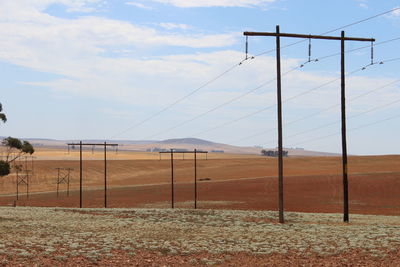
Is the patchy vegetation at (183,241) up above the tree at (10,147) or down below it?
below

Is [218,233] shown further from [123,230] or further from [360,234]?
[360,234]

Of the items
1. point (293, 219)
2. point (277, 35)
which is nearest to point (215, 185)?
point (293, 219)

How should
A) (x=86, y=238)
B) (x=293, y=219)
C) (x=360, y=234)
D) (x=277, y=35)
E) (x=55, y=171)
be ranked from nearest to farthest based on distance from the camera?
1. (x=86, y=238)
2. (x=360, y=234)
3. (x=277, y=35)
4. (x=293, y=219)
5. (x=55, y=171)

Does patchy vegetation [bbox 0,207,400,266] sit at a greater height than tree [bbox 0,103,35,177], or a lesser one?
lesser

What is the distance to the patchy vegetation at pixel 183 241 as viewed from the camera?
20.2m

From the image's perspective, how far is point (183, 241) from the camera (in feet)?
81.4

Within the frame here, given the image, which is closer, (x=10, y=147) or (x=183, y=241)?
(x=183, y=241)

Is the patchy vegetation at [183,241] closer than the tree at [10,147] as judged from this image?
Yes

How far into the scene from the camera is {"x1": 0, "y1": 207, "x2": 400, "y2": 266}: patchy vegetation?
2016cm

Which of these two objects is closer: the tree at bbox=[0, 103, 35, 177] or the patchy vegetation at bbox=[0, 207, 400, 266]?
the patchy vegetation at bbox=[0, 207, 400, 266]

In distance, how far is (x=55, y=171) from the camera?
466ft

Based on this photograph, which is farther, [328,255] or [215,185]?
[215,185]

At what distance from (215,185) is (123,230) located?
6569cm

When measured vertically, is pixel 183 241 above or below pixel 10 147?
below
